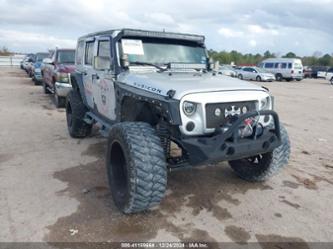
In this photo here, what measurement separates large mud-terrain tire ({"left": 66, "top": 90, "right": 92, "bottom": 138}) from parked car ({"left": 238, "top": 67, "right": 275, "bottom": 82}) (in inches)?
1026

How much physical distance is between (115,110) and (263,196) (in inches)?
91.8

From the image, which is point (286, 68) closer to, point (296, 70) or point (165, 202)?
point (296, 70)

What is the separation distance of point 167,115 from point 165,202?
1199 mm

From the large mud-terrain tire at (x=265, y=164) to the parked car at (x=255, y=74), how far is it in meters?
27.2

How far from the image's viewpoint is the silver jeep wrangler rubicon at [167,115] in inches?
140

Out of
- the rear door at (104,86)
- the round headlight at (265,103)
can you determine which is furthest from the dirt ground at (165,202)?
the round headlight at (265,103)

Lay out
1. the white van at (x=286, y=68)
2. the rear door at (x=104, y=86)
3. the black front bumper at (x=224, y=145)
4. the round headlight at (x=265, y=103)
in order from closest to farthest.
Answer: the black front bumper at (x=224, y=145), the round headlight at (x=265, y=103), the rear door at (x=104, y=86), the white van at (x=286, y=68)

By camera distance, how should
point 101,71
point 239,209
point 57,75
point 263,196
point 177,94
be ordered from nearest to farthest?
point 177,94, point 239,209, point 263,196, point 101,71, point 57,75

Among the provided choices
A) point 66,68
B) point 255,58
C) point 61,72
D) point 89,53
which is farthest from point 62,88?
point 255,58

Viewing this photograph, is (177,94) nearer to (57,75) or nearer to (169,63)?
(169,63)

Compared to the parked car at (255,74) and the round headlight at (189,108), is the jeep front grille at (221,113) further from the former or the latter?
the parked car at (255,74)

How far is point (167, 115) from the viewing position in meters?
3.66

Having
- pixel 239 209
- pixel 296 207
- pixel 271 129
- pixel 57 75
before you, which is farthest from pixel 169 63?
pixel 57 75

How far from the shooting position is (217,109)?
12.4 ft
